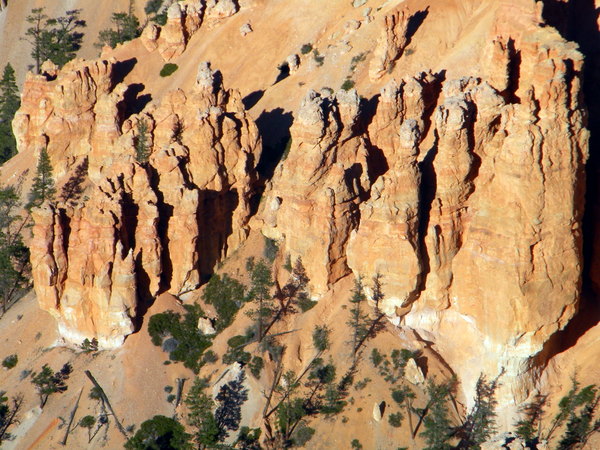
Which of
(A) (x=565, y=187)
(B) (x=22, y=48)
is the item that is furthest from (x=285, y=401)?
(B) (x=22, y=48)

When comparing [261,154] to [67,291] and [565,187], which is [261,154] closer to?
[67,291]

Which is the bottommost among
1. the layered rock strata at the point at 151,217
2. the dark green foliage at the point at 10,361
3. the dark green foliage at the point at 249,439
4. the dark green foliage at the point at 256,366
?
the dark green foliage at the point at 249,439

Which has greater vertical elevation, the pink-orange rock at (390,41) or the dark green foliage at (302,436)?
the pink-orange rock at (390,41)

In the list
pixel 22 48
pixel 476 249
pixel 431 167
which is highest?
pixel 22 48

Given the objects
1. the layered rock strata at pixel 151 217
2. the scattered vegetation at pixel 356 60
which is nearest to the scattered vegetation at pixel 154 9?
the scattered vegetation at pixel 356 60

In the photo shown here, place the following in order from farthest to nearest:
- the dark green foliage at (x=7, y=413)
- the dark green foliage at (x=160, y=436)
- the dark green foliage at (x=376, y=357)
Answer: the dark green foliage at (x=7, y=413), the dark green foliage at (x=160, y=436), the dark green foliage at (x=376, y=357)

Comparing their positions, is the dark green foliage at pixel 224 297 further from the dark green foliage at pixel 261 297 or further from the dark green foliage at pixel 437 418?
the dark green foliage at pixel 437 418

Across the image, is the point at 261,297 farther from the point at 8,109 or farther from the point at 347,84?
the point at 8,109

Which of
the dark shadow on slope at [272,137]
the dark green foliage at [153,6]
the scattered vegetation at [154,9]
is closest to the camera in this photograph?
the dark shadow on slope at [272,137]
